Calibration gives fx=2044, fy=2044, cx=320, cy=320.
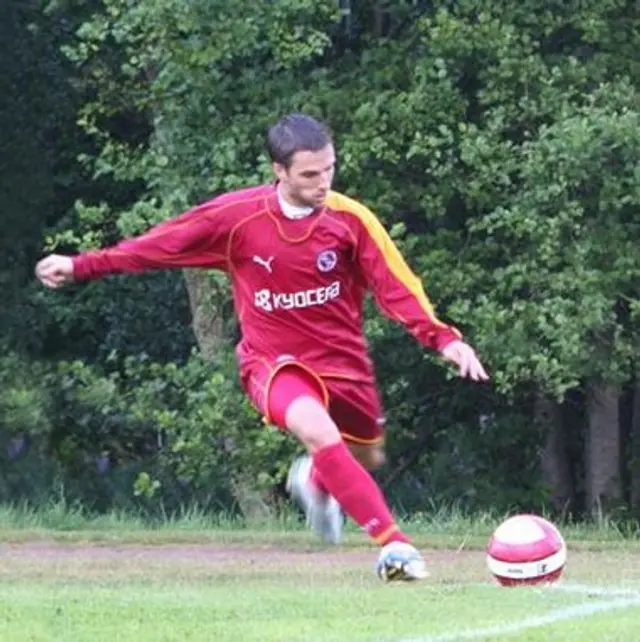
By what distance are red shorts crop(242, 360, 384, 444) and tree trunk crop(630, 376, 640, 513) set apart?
9404 millimetres

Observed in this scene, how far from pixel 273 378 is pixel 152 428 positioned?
1054 centimetres

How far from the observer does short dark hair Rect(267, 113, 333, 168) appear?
8320 mm

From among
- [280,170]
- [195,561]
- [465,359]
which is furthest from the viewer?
[195,561]

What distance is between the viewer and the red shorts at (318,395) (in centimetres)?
838

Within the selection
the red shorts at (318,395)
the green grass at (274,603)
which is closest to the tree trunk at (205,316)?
the green grass at (274,603)

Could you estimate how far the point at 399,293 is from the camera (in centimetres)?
825

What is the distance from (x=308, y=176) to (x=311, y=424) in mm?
1019

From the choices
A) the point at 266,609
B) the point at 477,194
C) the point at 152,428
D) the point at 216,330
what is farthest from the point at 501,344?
A: the point at 266,609

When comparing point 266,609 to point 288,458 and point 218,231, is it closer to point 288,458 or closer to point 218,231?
point 218,231

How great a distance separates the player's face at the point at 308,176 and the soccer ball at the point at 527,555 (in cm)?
158

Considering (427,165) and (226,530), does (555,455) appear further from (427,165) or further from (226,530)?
(226,530)

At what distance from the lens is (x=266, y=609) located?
23.6ft

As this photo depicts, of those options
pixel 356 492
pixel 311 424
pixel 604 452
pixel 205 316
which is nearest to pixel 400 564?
pixel 356 492

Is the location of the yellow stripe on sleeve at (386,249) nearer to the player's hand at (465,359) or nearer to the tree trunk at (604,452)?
the player's hand at (465,359)
